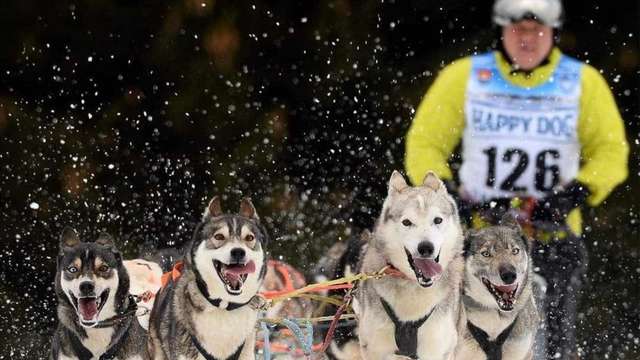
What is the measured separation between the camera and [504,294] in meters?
3.66

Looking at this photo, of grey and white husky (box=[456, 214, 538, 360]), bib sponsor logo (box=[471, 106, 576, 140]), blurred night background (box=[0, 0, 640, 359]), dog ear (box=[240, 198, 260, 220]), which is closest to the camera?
grey and white husky (box=[456, 214, 538, 360])

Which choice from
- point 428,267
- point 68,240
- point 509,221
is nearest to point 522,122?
point 509,221

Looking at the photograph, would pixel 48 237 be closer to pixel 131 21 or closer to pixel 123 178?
pixel 123 178

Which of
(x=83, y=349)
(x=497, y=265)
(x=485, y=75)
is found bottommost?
(x=83, y=349)

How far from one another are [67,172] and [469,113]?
443 cm

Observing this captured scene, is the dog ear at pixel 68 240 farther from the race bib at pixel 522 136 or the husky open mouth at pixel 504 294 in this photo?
the race bib at pixel 522 136

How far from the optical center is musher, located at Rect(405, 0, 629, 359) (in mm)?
4469

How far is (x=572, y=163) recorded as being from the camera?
15.0 ft

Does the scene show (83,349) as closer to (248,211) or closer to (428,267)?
(248,211)

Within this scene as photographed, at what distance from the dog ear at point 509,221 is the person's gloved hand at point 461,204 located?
27 cm

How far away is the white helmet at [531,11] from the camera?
14.6 feet

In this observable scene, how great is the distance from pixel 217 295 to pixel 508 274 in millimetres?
819

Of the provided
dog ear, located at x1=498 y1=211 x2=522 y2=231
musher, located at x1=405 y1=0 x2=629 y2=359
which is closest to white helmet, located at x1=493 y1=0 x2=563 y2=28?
musher, located at x1=405 y1=0 x2=629 y2=359

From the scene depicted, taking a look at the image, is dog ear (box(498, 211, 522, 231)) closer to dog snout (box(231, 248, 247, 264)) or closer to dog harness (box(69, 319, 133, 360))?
dog snout (box(231, 248, 247, 264))
